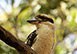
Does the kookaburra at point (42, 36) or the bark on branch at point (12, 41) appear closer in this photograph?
the bark on branch at point (12, 41)

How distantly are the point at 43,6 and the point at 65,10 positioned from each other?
2.05 ft

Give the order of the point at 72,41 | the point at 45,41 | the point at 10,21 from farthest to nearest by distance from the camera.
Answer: the point at 72,41 → the point at 10,21 → the point at 45,41

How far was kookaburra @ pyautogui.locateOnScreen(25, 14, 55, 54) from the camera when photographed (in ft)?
10.0

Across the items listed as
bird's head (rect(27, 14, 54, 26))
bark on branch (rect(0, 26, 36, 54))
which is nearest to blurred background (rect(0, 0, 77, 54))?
bird's head (rect(27, 14, 54, 26))

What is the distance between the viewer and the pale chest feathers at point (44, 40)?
304 cm

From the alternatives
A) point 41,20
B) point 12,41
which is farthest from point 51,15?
point 12,41

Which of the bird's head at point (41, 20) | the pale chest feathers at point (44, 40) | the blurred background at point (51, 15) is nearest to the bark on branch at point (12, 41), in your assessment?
the pale chest feathers at point (44, 40)

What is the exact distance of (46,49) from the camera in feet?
10.1

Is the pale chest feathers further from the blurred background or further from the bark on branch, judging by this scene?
the blurred background

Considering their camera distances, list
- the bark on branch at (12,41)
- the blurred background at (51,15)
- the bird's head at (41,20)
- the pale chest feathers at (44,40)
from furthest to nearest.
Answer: the blurred background at (51,15) < the bird's head at (41,20) < the pale chest feathers at (44,40) < the bark on branch at (12,41)

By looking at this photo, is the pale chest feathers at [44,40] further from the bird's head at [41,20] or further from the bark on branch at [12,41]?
the bark on branch at [12,41]

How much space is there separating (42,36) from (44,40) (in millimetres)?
67

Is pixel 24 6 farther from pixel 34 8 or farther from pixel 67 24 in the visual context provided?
pixel 67 24

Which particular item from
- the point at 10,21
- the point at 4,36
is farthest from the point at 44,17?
the point at 10,21
